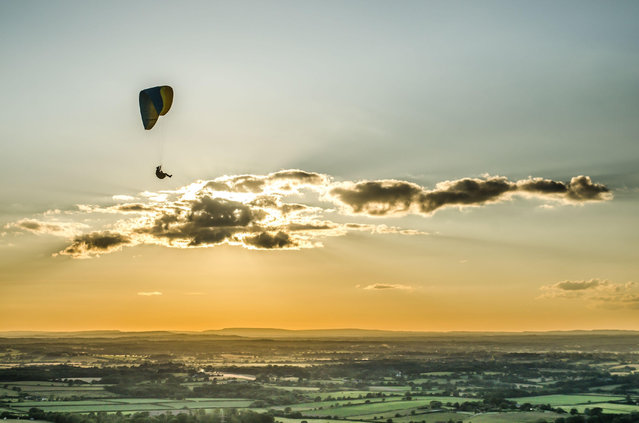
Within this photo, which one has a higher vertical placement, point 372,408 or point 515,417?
point 372,408

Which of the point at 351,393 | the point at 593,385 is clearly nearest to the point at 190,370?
the point at 351,393

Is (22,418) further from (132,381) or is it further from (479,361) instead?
(479,361)

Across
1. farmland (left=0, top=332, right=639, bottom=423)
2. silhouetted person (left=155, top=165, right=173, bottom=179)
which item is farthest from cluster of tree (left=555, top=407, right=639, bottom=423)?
silhouetted person (left=155, top=165, right=173, bottom=179)

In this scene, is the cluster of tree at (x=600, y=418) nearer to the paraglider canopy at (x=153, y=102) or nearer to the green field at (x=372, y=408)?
the green field at (x=372, y=408)

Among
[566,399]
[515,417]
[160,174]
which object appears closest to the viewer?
[160,174]

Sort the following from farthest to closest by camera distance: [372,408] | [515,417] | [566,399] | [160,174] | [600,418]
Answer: [566,399] < [372,408] < [515,417] < [600,418] < [160,174]

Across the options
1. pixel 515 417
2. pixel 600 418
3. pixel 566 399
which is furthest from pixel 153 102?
pixel 566 399

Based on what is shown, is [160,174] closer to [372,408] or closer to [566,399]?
[372,408]
